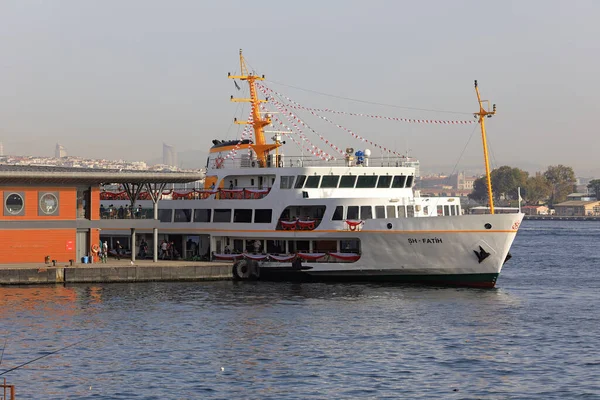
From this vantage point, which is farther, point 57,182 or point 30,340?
point 57,182

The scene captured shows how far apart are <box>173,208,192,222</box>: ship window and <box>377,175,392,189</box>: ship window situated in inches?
527

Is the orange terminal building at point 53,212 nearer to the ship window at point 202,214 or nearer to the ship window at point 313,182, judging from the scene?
the ship window at point 202,214

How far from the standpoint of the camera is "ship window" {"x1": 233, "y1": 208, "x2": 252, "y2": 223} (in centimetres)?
6041

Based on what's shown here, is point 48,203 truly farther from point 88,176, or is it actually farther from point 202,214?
point 202,214

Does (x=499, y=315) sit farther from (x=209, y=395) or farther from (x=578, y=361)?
(x=209, y=395)

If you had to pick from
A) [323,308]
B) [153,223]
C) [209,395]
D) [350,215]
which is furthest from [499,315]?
[153,223]

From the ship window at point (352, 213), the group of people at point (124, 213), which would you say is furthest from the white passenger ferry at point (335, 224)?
the group of people at point (124, 213)

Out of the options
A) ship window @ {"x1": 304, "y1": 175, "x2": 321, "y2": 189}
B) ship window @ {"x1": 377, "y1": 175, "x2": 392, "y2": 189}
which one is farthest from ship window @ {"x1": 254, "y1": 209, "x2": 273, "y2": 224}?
ship window @ {"x1": 377, "y1": 175, "x2": 392, "y2": 189}

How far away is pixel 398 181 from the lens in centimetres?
6050

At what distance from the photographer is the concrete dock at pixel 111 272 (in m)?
Answer: 54.0

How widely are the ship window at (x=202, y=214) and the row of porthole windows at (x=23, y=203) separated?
9906 millimetres

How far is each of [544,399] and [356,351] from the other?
8.86 metres

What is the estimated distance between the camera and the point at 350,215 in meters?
A: 56.8

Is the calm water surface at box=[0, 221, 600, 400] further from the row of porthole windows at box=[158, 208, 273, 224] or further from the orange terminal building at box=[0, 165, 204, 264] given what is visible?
the row of porthole windows at box=[158, 208, 273, 224]
